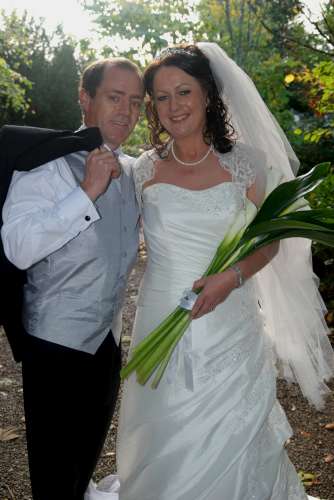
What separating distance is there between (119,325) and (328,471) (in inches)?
71.9

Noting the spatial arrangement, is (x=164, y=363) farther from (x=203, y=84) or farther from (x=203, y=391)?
(x=203, y=84)

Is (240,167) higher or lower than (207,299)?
higher

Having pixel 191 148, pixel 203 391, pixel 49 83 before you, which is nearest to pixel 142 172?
pixel 191 148

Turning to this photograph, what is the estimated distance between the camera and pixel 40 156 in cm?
238

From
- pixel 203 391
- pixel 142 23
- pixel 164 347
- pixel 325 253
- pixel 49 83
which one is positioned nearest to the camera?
pixel 164 347

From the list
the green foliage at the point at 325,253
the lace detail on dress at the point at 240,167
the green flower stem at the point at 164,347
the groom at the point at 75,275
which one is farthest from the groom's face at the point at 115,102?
the green foliage at the point at 325,253

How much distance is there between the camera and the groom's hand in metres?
2.30

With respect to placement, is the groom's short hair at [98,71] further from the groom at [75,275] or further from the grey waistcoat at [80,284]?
the grey waistcoat at [80,284]

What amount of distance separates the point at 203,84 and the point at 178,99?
17 cm

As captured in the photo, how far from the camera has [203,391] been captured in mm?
2613

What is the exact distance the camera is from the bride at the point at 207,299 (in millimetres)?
2576

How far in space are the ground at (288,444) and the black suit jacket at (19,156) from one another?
4.84 feet

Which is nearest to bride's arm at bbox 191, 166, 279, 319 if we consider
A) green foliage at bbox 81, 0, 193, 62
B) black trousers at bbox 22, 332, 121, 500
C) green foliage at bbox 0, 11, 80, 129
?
black trousers at bbox 22, 332, 121, 500

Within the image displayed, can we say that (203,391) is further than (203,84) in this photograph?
No
